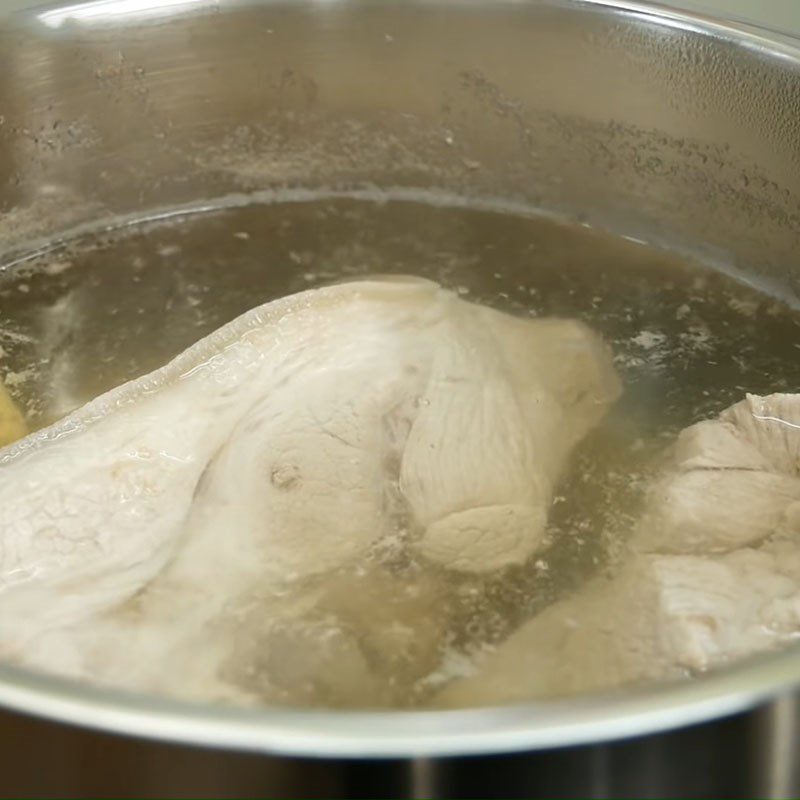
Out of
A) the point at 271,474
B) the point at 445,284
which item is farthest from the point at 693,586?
the point at 445,284

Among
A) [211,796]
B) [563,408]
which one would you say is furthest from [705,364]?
[211,796]

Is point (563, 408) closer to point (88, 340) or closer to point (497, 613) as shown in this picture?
point (497, 613)

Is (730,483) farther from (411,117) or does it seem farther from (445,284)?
(411,117)

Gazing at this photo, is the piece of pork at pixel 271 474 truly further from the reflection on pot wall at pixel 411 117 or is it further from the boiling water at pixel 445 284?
the reflection on pot wall at pixel 411 117

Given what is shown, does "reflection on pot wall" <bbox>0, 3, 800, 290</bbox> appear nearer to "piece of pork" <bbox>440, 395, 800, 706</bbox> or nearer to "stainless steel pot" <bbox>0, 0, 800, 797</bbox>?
"stainless steel pot" <bbox>0, 0, 800, 797</bbox>

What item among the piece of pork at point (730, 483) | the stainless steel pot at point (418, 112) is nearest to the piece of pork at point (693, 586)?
the piece of pork at point (730, 483)
